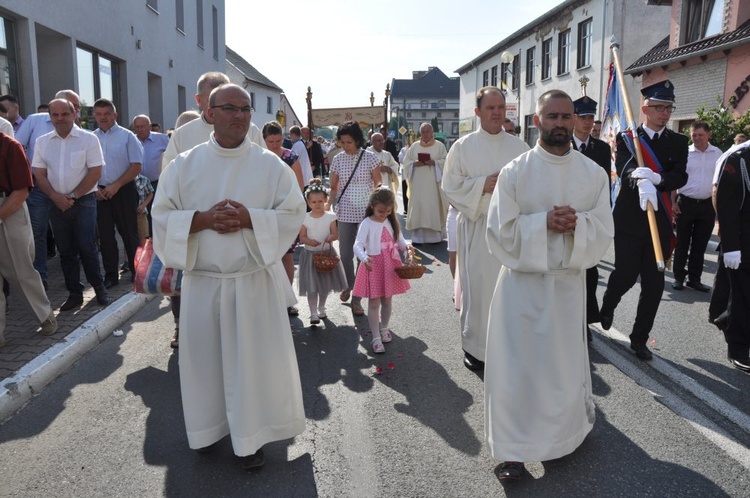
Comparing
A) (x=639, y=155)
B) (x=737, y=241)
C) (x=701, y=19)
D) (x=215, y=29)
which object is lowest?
(x=737, y=241)

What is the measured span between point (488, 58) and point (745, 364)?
38.9 meters

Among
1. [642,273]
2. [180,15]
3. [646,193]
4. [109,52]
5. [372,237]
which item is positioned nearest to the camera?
[646,193]

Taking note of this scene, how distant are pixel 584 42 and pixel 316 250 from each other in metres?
24.4

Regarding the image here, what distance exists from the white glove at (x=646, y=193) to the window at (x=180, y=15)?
17334 mm

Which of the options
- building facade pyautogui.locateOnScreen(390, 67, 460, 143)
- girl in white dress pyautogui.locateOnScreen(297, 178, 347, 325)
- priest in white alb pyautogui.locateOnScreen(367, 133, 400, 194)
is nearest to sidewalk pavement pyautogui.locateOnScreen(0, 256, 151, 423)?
girl in white dress pyautogui.locateOnScreen(297, 178, 347, 325)

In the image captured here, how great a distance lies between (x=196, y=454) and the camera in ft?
12.3

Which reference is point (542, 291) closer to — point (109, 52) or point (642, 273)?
point (642, 273)

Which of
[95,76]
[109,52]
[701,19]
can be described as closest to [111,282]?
[95,76]

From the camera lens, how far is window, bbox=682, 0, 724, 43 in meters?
18.0

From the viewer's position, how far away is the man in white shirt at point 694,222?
801 cm

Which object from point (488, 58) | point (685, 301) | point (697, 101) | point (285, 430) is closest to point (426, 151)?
point (685, 301)

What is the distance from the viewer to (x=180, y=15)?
1944cm

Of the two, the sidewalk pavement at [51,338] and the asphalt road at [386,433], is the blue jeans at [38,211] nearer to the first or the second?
the sidewalk pavement at [51,338]

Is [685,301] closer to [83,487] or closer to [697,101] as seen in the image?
[83,487]
